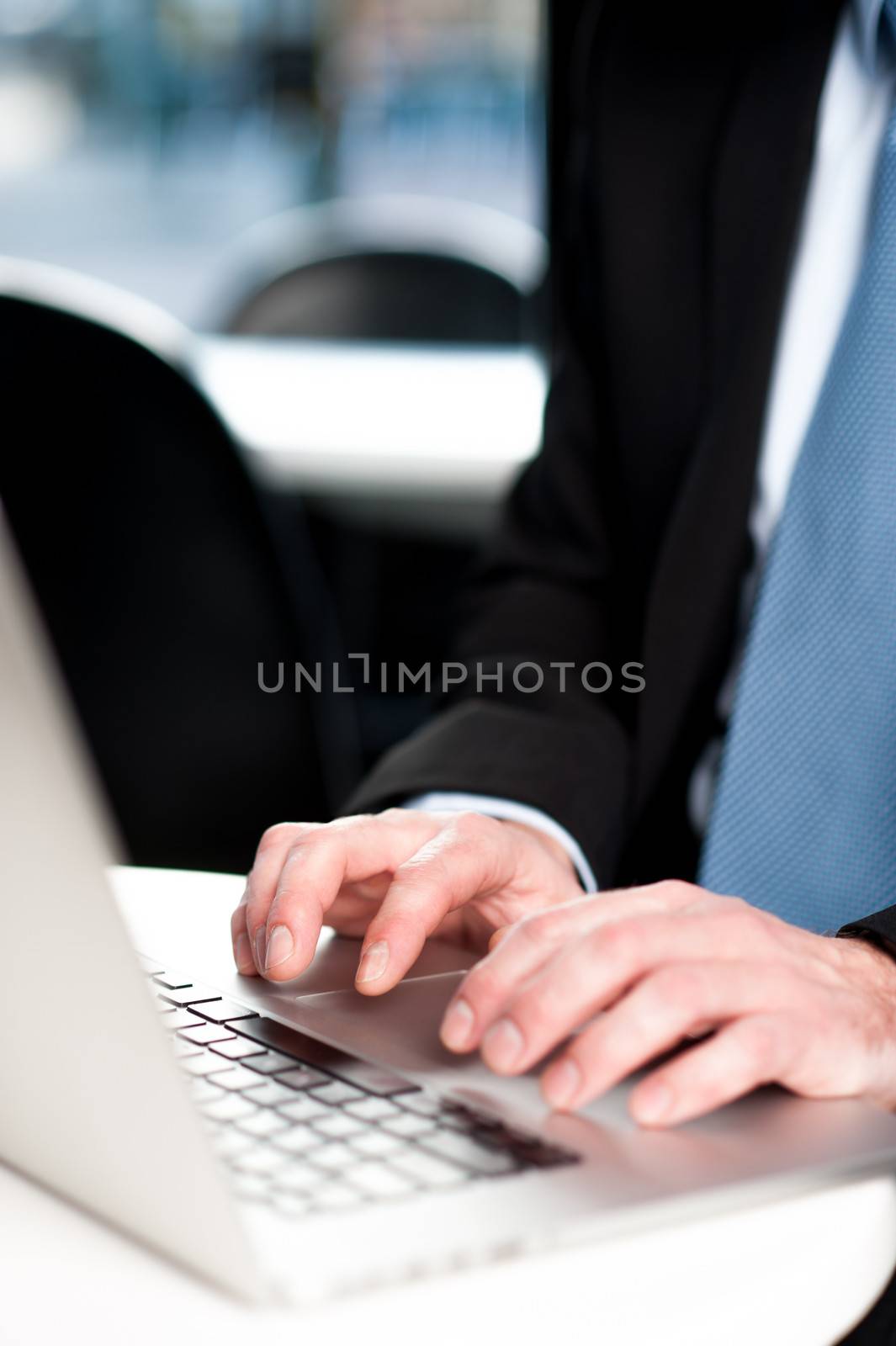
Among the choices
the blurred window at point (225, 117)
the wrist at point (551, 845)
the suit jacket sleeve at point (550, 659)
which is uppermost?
the blurred window at point (225, 117)

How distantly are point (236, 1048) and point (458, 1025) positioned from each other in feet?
0.23

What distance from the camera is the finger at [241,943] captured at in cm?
58

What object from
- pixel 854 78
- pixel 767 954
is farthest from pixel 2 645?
pixel 854 78

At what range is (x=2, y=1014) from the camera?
1.22ft

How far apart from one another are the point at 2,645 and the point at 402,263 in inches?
93.2

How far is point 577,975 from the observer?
462mm

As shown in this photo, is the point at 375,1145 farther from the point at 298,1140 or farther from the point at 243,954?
the point at 243,954

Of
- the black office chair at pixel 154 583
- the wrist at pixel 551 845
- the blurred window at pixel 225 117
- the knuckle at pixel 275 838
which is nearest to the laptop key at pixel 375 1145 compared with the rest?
the knuckle at pixel 275 838

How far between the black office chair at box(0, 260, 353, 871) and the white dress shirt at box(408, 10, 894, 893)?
1.05 ft

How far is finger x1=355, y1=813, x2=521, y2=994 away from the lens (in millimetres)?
552

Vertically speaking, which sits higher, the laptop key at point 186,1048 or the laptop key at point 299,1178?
the laptop key at point 299,1178

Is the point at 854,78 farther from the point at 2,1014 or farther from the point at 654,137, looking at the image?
the point at 2,1014

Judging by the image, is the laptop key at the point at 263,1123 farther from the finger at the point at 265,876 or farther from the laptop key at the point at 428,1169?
the finger at the point at 265,876

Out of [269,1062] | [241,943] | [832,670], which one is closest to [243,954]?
[241,943]
